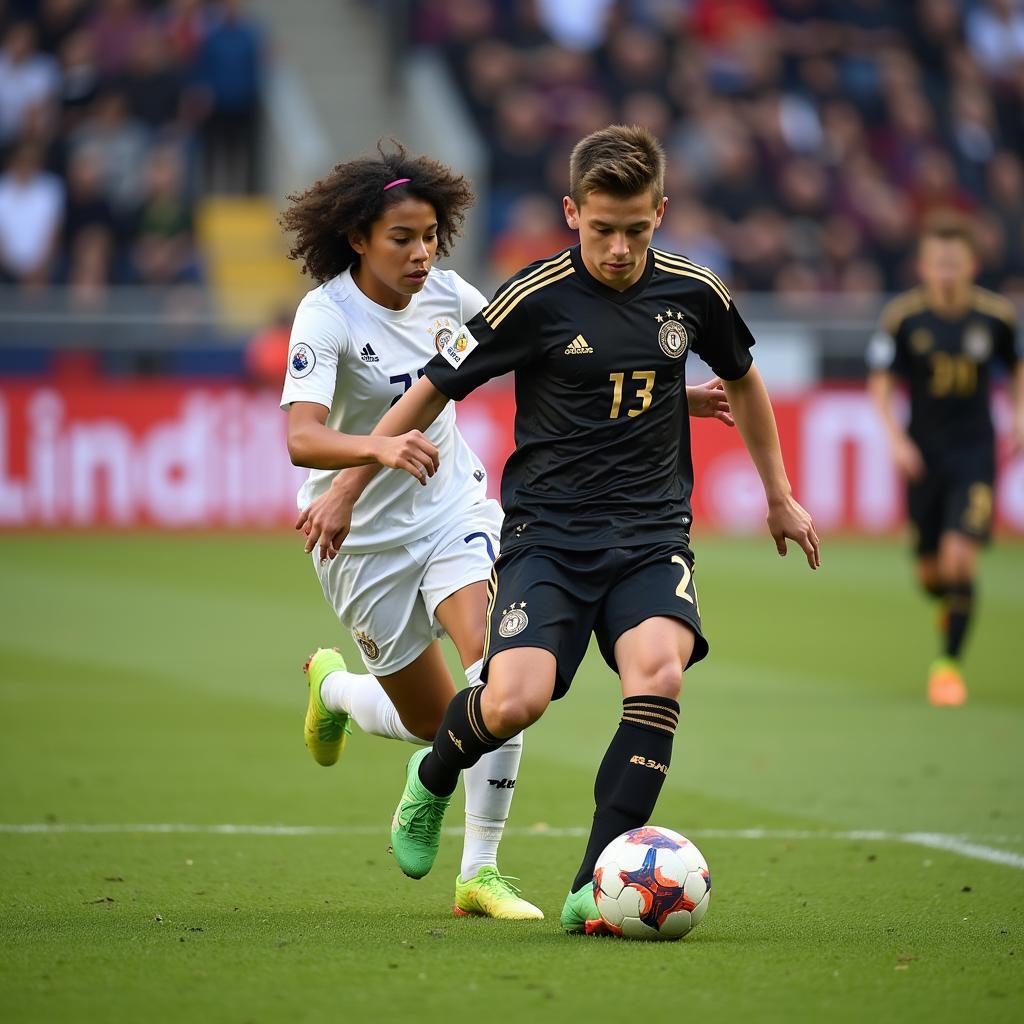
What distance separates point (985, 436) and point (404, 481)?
5.80 meters

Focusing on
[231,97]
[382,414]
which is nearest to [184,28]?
[231,97]

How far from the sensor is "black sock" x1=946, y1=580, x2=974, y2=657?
1038 centimetres

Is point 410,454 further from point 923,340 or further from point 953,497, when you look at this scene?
point 923,340

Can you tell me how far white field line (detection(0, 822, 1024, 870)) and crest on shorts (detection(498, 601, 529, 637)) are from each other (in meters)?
1.90

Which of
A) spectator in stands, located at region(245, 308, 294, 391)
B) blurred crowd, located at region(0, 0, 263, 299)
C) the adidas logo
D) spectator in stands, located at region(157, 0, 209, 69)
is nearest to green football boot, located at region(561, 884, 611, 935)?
the adidas logo

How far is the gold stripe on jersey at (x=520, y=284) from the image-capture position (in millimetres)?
5219

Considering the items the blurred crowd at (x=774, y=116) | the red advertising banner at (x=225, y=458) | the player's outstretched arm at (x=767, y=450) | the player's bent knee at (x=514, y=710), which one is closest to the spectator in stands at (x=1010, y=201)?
the blurred crowd at (x=774, y=116)

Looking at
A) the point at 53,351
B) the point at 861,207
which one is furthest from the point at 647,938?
the point at 861,207

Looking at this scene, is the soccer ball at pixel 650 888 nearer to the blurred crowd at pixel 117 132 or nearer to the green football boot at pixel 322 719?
the green football boot at pixel 322 719

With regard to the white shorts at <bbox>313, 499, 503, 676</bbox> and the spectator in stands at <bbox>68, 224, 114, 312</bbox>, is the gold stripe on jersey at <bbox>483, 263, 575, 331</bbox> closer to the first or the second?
the white shorts at <bbox>313, 499, 503, 676</bbox>

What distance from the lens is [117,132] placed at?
2050 centimetres

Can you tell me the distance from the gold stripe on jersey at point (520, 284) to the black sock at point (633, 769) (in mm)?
1128

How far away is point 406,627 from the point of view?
604 cm

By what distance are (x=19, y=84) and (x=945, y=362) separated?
13.2 metres
